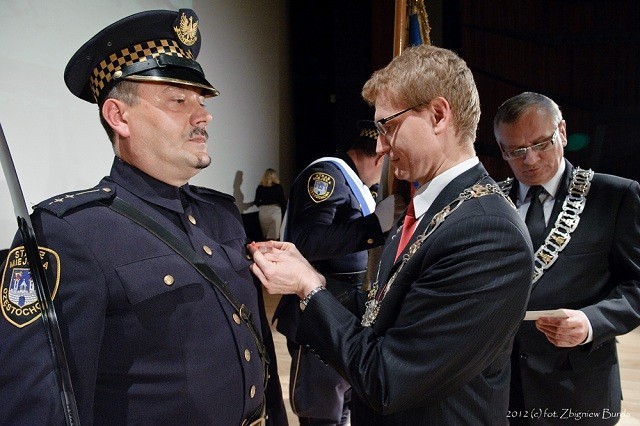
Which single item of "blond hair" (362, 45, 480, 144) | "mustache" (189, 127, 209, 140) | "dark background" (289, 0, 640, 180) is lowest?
"dark background" (289, 0, 640, 180)

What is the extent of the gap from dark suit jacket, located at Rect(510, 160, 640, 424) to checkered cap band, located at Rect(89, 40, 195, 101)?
1.19m

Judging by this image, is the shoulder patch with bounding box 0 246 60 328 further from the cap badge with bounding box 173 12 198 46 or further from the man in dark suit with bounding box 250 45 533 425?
the cap badge with bounding box 173 12 198 46

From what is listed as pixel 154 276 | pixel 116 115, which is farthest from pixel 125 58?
pixel 154 276

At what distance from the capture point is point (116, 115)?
1188mm

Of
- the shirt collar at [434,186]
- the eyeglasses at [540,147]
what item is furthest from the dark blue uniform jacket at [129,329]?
the eyeglasses at [540,147]

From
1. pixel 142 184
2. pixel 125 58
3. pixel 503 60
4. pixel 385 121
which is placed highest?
pixel 125 58

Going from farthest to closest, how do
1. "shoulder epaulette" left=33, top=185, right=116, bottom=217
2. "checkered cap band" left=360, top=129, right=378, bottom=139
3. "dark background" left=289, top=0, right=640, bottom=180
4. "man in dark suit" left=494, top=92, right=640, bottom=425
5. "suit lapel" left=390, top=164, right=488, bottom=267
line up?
1. "dark background" left=289, top=0, right=640, bottom=180
2. "checkered cap band" left=360, top=129, right=378, bottom=139
3. "man in dark suit" left=494, top=92, right=640, bottom=425
4. "suit lapel" left=390, top=164, right=488, bottom=267
5. "shoulder epaulette" left=33, top=185, right=116, bottom=217

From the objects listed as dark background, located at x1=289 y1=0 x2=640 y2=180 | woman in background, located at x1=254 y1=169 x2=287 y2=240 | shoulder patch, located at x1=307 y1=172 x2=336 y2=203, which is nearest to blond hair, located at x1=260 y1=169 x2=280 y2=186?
woman in background, located at x1=254 y1=169 x2=287 y2=240

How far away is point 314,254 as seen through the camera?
239 cm

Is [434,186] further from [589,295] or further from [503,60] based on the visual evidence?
[503,60]

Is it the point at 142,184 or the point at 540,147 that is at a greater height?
the point at 142,184

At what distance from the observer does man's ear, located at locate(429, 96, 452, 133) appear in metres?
1.13

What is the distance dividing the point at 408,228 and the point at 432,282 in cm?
28

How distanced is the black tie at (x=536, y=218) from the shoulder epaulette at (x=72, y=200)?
3.86 ft
